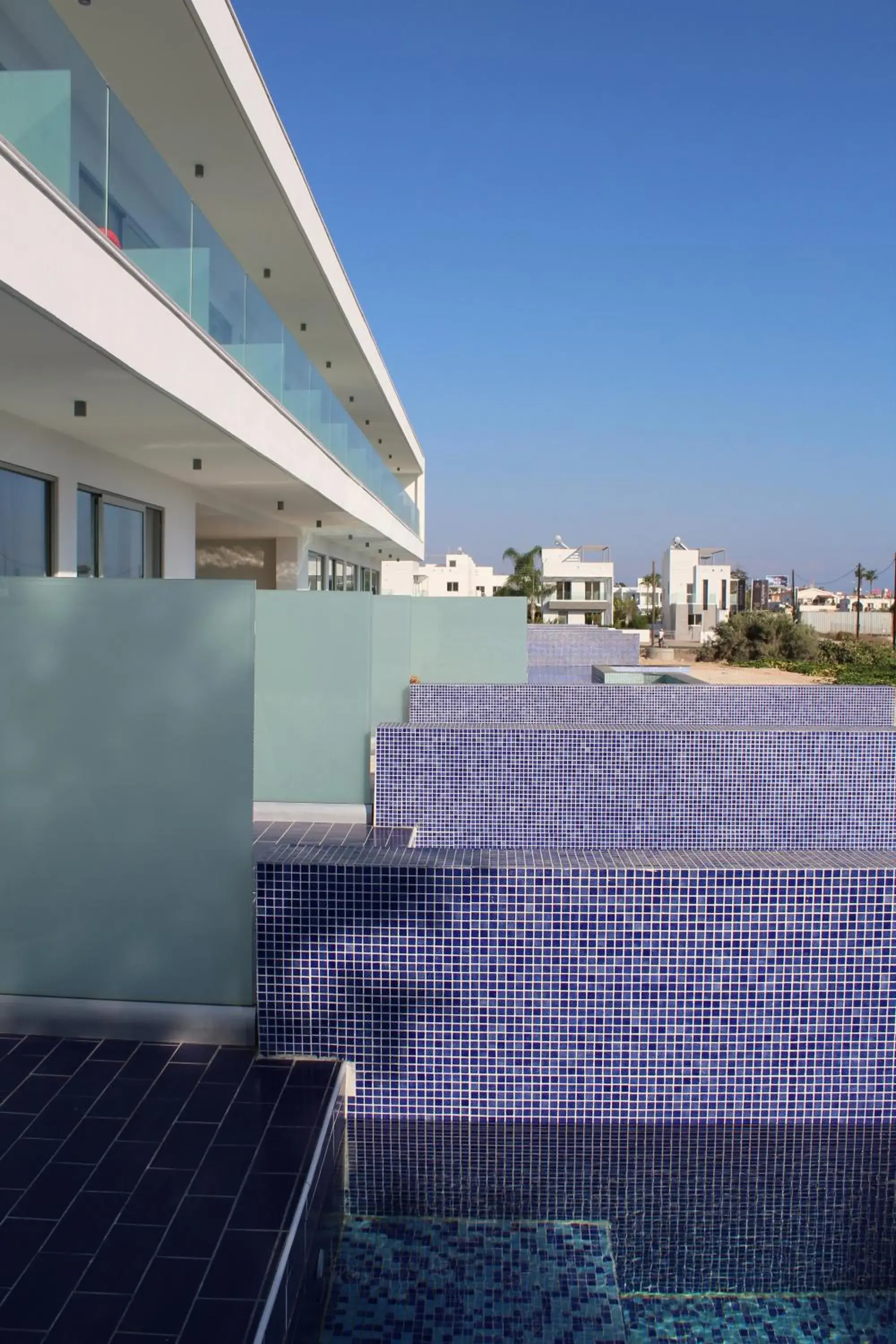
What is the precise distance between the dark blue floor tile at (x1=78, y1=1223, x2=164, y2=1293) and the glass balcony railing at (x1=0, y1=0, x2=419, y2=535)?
4.50 metres

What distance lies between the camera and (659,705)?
1235 centimetres

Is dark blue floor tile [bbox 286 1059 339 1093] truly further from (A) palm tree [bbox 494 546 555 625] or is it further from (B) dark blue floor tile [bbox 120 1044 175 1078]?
(A) palm tree [bbox 494 546 555 625]

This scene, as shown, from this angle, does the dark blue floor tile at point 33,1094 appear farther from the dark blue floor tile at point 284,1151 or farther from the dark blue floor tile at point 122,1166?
the dark blue floor tile at point 284,1151

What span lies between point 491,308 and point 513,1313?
25518 mm

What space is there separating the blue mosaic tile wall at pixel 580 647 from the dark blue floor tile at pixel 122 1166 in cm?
1841

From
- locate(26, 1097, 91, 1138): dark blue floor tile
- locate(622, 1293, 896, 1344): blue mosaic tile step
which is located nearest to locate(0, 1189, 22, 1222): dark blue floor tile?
locate(26, 1097, 91, 1138): dark blue floor tile

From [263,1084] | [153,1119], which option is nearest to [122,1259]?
[153,1119]

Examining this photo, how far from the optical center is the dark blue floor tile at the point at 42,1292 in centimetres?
254

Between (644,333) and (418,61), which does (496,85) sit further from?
(644,333)

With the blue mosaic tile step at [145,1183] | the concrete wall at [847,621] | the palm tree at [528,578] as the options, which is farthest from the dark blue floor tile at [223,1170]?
the concrete wall at [847,621]

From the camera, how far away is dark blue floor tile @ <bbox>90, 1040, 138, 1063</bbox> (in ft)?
13.7

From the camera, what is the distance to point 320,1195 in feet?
11.0

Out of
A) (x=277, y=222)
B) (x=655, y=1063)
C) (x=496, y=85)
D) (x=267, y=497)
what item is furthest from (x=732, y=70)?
(x=655, y=1063)

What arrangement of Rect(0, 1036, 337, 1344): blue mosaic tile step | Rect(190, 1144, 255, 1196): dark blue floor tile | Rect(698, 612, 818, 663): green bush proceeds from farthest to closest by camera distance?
Rect(698, 612, 818, 663): green bush, Rect(190, 1144, 255, 1196): dark blue floor tile, Rect(0, 1036, 337, 1344): blue mosaic tile step
